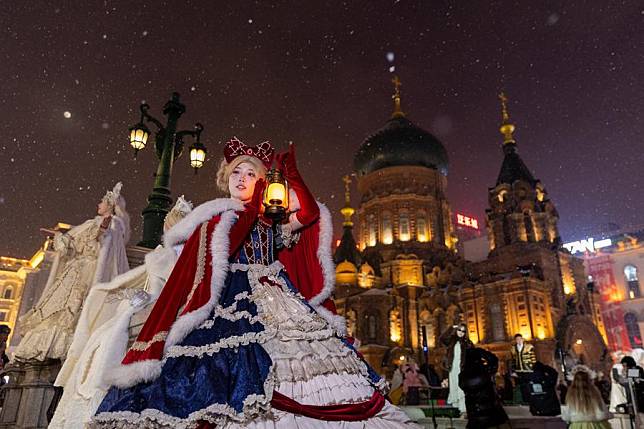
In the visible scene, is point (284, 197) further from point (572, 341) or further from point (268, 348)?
point (572, 341)

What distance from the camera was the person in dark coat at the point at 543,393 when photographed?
9148mm

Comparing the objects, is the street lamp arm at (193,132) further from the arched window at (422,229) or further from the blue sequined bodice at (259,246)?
the arched window at (422,229)

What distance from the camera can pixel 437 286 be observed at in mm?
36000

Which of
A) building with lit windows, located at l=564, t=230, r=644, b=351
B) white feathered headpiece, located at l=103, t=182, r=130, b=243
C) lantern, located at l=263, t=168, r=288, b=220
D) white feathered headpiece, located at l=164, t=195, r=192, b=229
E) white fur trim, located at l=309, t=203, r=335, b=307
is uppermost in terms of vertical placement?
building with lit windows, located at l=564, t=230, r=644, b=351

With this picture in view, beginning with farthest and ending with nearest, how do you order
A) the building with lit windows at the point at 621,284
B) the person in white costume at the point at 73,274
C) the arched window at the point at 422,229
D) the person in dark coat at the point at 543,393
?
1. the building with lit windows at the point at 621,284
2. the arched window at the point at 422,229
3. the person in dark coat at the point at 543,393
4. the person in white costume at the point at 73,274

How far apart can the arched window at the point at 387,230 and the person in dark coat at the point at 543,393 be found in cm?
3068

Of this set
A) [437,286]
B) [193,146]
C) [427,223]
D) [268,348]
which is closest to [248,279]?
[268,348]

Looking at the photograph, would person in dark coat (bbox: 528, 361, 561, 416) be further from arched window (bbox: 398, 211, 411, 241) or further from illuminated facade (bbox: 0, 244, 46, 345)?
illuminated facade (bbox: 0, 244, 46, 345)

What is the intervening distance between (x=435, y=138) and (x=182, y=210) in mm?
41326

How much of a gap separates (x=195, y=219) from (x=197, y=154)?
588cm

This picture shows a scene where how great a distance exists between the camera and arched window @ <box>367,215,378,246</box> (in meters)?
41.1

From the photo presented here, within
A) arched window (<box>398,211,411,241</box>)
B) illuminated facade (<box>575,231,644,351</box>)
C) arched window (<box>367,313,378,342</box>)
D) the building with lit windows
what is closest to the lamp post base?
arched window (<box>367,313,378,342</box>)

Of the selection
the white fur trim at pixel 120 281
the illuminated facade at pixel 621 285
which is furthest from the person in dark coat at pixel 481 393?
the illuminated facade at pixel 621 285

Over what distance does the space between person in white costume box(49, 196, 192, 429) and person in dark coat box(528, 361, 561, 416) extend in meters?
7.85
